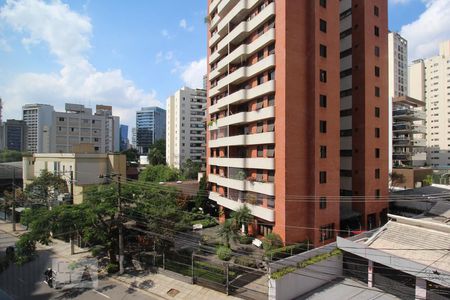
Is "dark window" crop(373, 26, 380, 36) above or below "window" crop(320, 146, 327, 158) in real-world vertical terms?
above

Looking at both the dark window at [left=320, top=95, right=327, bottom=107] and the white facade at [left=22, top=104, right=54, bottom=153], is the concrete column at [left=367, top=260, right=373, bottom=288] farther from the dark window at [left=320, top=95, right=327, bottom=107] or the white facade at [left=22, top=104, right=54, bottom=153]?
the white facade at [left=22, top=104, right=54, bottom=153]

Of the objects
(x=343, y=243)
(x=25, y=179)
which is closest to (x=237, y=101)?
(x=343, y=243)

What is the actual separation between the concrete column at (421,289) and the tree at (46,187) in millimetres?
35797

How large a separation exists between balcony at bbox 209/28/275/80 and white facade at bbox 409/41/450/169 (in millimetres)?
83590

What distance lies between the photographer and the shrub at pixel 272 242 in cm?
2286

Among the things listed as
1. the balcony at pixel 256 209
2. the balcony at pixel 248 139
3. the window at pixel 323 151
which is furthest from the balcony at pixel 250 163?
the window at pixel 323 151

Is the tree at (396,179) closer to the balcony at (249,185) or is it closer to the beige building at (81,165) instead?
the balcony at (249,185)

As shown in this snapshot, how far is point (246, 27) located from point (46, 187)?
29679mm

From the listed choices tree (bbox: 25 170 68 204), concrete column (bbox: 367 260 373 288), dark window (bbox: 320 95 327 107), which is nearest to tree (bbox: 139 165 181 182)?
tree (bbox: 25 170 68 204)

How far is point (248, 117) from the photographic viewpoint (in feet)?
94.4

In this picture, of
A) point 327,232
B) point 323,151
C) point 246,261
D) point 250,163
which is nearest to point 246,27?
point 250,163

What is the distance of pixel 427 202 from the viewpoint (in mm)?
34281

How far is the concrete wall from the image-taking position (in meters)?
16.6

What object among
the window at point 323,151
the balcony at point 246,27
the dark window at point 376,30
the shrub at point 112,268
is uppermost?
the dark window at point 376,30
